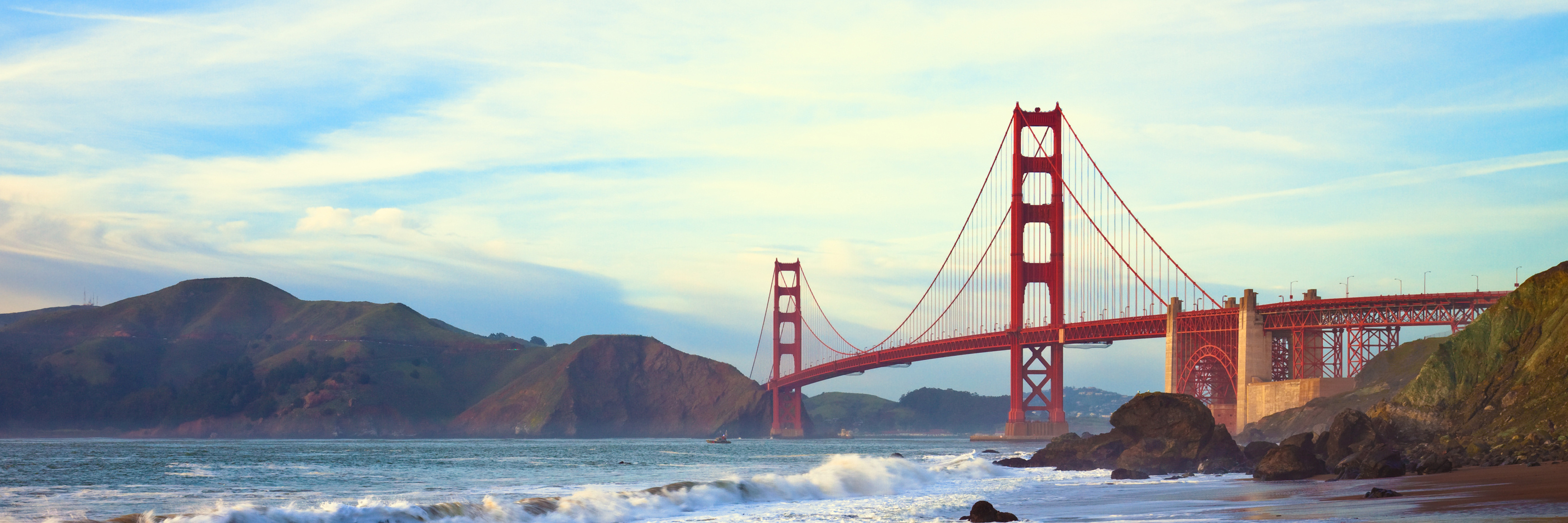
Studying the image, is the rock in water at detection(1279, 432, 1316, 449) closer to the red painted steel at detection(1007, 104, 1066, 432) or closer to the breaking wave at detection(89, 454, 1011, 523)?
the breaking wave at detection(89, 454, 1011, 523)

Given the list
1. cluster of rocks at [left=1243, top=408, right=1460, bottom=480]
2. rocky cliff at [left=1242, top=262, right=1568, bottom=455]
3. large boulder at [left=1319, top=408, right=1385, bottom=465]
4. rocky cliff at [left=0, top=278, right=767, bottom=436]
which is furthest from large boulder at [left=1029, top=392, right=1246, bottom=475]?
rocky cliff at [left=0, top=278, right=767, bottom=436]

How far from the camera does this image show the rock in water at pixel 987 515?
18.7 m

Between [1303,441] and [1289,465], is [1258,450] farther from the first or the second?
[1289,465]

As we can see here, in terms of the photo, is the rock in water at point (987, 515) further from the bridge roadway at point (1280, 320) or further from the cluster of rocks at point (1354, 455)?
the bridge roadway at point (1280, 320)

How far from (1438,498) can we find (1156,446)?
2070cm

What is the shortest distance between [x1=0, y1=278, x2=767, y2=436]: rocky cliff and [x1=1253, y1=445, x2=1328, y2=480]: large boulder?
394ft

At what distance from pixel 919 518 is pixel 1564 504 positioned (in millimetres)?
9425

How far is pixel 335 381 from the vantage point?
150625 mm

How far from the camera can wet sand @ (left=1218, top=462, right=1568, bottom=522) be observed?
1408 cm

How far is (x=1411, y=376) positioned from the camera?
172 feet

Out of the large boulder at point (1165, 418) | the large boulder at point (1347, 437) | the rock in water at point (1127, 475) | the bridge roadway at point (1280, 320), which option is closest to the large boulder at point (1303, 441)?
the large boulder at point (1347, 437)

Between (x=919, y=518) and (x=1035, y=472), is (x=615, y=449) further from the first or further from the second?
(x=919, y=518)

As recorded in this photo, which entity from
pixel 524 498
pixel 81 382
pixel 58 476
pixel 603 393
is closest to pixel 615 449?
pixel 58 476

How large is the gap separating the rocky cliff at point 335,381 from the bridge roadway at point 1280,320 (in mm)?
69157
